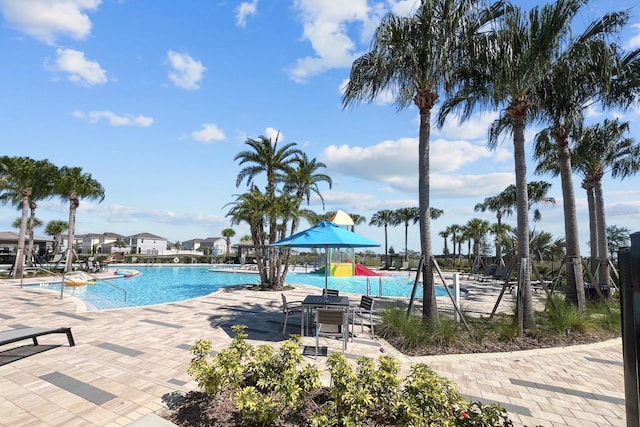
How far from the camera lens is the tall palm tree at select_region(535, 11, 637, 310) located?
764cm

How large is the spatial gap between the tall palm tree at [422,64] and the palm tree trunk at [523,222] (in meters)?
Result: 1.86

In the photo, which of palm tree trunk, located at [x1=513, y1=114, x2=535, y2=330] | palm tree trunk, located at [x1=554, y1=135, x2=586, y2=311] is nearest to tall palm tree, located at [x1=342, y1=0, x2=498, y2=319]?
palm tree trunk, located at [x1=513, y1=114, x2=535, y2=330]

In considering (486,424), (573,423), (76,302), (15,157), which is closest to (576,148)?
(573,423)

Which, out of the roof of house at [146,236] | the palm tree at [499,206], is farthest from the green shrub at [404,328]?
the roof of house at [146,236]

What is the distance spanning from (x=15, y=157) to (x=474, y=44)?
80.5 ft

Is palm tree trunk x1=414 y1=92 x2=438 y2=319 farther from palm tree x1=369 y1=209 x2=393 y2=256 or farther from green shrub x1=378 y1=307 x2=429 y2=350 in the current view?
palm tree x1=369 y1=209 x2=393 y2=256

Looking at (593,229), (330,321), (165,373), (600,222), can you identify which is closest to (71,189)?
(165,373)

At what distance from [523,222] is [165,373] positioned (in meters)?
7.47

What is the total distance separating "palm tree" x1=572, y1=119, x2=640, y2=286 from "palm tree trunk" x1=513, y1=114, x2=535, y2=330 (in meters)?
4.83

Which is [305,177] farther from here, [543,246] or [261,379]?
[543,246]

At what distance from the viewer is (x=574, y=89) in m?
8.84

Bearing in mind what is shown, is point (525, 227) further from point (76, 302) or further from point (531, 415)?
point (76, 302)

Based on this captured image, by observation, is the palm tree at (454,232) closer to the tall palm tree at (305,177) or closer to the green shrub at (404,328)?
the tall palm tree at (305,177)

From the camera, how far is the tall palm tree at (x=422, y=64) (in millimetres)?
6805
